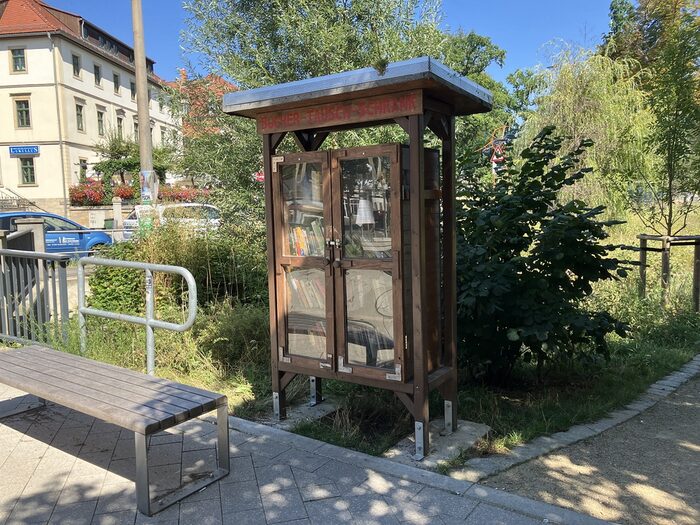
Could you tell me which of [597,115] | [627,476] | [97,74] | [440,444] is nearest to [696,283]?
[627,476]

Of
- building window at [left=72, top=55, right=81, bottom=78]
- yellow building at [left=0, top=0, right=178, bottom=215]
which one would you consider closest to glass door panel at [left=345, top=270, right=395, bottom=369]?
yellow building at [left=0, top=0, right=178, bottom=215]

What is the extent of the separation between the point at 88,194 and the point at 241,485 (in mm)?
35647

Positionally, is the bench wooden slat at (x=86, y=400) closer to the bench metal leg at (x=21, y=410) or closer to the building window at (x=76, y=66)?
the bench metal leg at (x=21, y=410)

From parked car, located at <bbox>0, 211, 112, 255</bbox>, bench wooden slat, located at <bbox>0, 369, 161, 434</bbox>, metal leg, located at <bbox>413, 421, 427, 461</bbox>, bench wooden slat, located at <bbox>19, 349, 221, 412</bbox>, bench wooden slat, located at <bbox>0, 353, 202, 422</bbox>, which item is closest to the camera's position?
bench wooden slat, located at <bbox>0, 369, 161, 434</bbox>

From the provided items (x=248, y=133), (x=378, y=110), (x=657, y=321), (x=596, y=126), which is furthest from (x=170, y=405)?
A: (x=596, y=126)

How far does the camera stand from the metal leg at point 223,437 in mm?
3281

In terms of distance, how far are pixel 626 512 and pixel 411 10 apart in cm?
645

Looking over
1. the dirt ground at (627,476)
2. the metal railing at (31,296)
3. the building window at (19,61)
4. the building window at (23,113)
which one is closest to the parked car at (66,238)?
the metal railing at (31,296)

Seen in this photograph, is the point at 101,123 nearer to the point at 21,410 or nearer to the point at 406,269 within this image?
the point at 21,410

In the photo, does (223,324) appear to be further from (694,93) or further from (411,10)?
(694,93)

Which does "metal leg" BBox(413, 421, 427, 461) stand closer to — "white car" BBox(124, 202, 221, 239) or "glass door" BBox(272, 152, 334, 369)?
"glass door" BBox(272, 152, 334, 369)

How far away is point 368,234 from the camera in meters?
3.77

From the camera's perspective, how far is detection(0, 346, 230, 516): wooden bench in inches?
114

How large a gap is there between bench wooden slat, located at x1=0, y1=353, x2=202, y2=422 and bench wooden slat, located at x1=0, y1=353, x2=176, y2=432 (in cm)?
3
